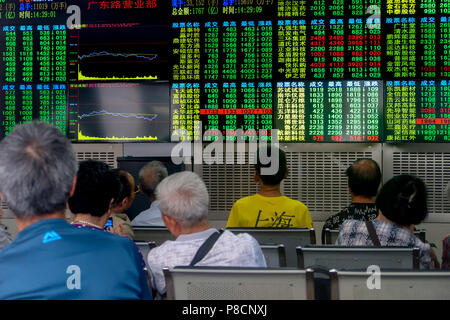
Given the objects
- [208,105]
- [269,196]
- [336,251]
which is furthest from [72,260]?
[208,105]

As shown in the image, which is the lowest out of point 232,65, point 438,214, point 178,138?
point 438,214

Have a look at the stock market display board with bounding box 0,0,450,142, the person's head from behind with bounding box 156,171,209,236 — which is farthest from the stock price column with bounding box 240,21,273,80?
the person's head from behind with bounding box 156,171,209,236

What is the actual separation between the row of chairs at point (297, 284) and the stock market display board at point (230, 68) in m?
2.95

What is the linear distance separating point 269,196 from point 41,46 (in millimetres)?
2843

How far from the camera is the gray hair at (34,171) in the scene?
1312 millimetres

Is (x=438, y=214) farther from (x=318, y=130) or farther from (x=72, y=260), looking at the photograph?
(x=72, y=260)

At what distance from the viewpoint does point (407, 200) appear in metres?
2.60

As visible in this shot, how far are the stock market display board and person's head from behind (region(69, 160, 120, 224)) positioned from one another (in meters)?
2.67

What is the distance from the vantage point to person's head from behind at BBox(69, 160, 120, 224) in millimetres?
2031

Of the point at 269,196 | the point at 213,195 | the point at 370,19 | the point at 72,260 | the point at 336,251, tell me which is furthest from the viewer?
the point at 213,195

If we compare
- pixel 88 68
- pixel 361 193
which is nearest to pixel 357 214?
pixel 361 193

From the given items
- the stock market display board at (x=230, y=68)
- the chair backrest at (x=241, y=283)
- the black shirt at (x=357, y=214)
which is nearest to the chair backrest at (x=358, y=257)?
the chair backrest at (x=241, y=283)

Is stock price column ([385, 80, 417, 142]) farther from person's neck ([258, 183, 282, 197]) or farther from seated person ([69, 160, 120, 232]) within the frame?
seated person ([69, 160, 120, 232])

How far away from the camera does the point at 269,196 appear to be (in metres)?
3.52
